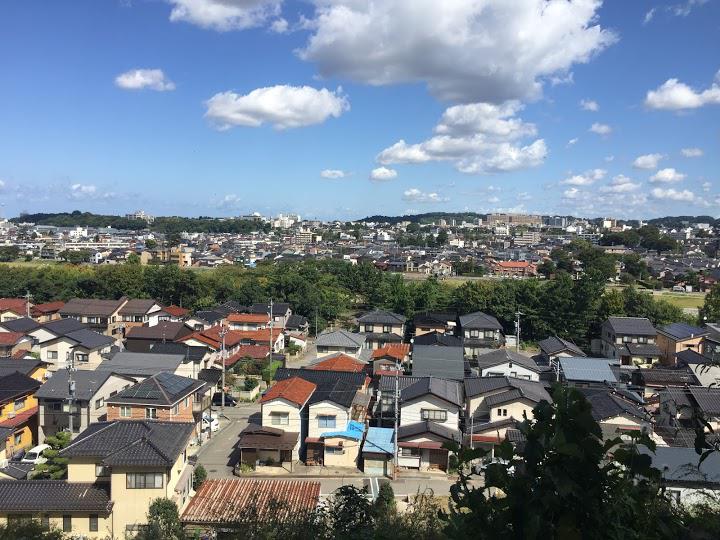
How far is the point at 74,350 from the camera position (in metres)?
19.3

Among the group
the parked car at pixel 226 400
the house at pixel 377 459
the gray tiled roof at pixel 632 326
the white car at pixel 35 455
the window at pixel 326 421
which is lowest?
the parked car at pixel 226 400

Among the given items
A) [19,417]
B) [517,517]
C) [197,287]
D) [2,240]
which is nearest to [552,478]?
[517,517]

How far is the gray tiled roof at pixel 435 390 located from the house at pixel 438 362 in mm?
1575

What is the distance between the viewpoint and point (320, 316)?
1095 inches

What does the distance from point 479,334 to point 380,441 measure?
11845mm

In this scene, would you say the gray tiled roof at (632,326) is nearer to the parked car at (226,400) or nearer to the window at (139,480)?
the parked car at (226,400)

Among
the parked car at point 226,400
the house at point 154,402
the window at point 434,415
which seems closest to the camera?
the house at point 154,402

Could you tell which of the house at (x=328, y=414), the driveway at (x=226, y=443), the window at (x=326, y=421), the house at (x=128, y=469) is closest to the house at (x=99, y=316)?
the driveway at (x=226, y=443)

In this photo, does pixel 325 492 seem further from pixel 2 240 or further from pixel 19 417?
pixel 2 240

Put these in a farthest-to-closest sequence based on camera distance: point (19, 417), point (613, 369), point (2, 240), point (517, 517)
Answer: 1. point (2, 240)
2. point (613, 369)
3. point (19, 417)
4. point (517, 517)

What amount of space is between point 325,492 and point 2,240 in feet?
238

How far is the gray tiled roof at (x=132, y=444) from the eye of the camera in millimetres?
7988

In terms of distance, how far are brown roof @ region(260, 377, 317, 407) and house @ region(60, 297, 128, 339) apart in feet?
48.5

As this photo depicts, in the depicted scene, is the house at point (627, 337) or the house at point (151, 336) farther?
the house at point (151, 336)
